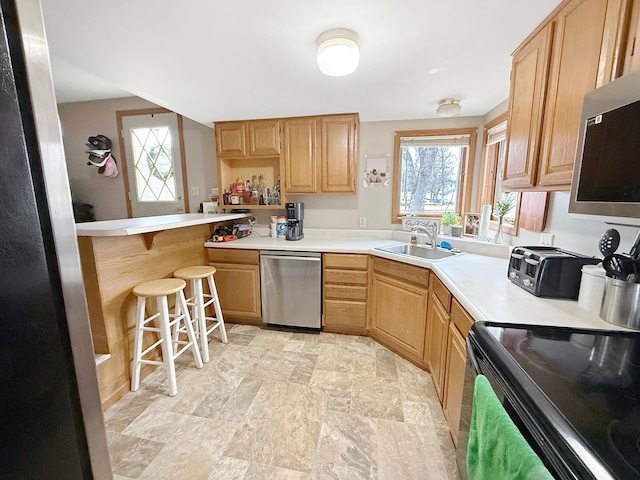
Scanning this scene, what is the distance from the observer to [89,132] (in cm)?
329

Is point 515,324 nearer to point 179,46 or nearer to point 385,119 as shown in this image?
point 179,46

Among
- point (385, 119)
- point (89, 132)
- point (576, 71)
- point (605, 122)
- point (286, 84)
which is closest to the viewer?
point (605, 122)

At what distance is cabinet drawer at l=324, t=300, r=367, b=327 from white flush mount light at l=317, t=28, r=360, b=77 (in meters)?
1.88

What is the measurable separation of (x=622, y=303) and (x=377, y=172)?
2203 millimetres

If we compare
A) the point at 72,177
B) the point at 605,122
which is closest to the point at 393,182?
the point at 605,122

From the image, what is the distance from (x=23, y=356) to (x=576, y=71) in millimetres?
1935

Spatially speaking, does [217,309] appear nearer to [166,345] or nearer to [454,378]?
[166,345]

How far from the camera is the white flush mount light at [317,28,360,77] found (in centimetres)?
134

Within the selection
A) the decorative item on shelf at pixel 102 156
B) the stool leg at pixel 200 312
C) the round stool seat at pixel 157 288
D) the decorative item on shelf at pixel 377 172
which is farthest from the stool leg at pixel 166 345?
the decorative item on shelf at pixel 102 156

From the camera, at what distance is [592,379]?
672 millimetres

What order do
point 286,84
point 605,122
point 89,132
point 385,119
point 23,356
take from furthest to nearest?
point 89,132 → point 385,119 → point 286,84 → point 605,122 → point 23,356

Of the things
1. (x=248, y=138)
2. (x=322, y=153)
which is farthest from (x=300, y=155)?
(x=248, y=138)

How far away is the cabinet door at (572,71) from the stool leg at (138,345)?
8.01 ft

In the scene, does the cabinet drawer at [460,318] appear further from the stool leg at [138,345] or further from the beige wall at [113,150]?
the beige wall at [113,150]
